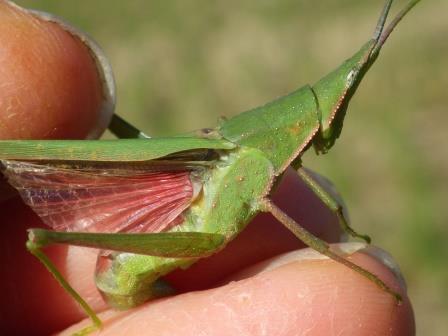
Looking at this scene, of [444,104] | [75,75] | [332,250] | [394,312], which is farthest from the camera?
[444,104]

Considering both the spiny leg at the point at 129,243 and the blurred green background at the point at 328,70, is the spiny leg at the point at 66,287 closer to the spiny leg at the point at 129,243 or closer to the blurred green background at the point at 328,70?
the spiny leg at the point at 129,243

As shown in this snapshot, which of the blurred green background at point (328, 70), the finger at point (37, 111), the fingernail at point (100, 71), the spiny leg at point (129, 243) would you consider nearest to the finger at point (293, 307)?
the spiny leg at point (129, 243)

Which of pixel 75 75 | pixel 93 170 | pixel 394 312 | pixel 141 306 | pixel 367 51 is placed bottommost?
pixel 141 306

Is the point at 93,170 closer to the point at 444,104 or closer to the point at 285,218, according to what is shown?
the point at 285,218

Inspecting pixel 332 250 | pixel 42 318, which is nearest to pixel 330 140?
pixel 332 250

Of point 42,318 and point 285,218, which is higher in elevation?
point 285,218

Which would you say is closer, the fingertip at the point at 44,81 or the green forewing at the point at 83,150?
the green forewing at the point at 83,150

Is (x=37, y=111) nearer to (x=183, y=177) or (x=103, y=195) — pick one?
(x=103, y=195)
